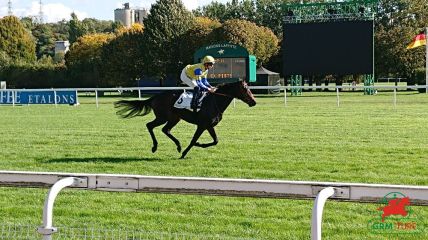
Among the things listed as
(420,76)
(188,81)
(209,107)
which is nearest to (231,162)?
(209,107)

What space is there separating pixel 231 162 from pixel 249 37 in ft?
118

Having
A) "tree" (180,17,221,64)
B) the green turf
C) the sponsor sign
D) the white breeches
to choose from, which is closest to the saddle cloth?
the white breeches

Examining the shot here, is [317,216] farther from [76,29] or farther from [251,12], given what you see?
[76,29]

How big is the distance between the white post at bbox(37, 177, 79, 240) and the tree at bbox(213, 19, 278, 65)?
135 feet

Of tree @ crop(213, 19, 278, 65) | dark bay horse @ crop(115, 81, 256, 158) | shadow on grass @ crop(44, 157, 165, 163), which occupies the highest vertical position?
tree @ crop(213, 19, 278, 65)

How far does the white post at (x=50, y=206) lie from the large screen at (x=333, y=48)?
32663mm

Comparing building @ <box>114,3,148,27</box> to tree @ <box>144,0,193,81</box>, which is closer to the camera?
tree @ <box>144,0,193,81</box>

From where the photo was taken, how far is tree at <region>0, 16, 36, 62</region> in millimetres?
71688

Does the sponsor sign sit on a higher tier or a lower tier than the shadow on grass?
higher

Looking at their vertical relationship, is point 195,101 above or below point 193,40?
below

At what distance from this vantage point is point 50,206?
3150mm

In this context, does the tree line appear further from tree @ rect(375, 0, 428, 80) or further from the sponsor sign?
the sponsor sign

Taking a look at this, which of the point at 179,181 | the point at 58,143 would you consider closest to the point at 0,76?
the point at 58,143

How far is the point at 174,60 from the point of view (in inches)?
1833
